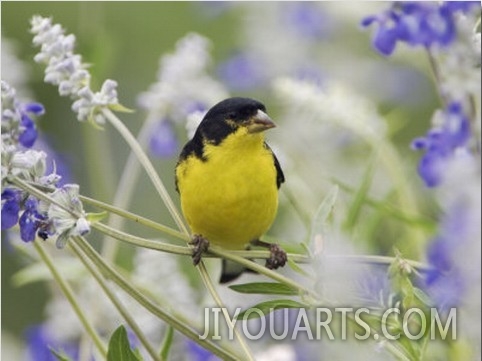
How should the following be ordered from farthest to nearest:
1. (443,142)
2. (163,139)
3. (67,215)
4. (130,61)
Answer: (130,61), (163,139), (443,142), (67,215)

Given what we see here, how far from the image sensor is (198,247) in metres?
1.44

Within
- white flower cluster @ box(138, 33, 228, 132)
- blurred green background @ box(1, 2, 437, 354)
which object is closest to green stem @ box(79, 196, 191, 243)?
white flower cluster @ box(138, 33, 228, 132)

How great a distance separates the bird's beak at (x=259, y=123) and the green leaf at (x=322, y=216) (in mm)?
345

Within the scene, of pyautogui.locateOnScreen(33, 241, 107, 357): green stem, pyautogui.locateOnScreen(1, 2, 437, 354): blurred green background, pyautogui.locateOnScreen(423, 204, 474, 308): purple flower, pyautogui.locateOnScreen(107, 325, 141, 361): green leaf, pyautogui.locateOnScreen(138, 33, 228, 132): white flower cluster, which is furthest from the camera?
pyautogui.locateOnScreen(1, 2, 437, 354): blurred green background

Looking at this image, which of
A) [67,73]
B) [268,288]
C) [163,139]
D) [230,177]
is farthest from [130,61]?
[268,288]

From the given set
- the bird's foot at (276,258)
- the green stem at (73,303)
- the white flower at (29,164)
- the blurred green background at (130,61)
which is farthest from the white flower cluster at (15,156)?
the blurred green background at (130,61)

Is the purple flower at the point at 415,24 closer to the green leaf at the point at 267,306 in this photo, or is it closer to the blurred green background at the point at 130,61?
the green leaf at the point at 267,306

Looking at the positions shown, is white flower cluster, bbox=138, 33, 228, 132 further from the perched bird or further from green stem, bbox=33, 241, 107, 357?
green stem, bbox=33, 241, 107, 357

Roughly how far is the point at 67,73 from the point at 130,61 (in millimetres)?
2309

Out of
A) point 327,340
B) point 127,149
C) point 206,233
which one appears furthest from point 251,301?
point 127,149

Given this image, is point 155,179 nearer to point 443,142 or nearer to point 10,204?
point 10,204

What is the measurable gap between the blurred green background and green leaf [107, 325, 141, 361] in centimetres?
120

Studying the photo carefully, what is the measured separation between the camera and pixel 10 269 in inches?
110

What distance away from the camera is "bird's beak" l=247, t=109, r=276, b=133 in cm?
170
